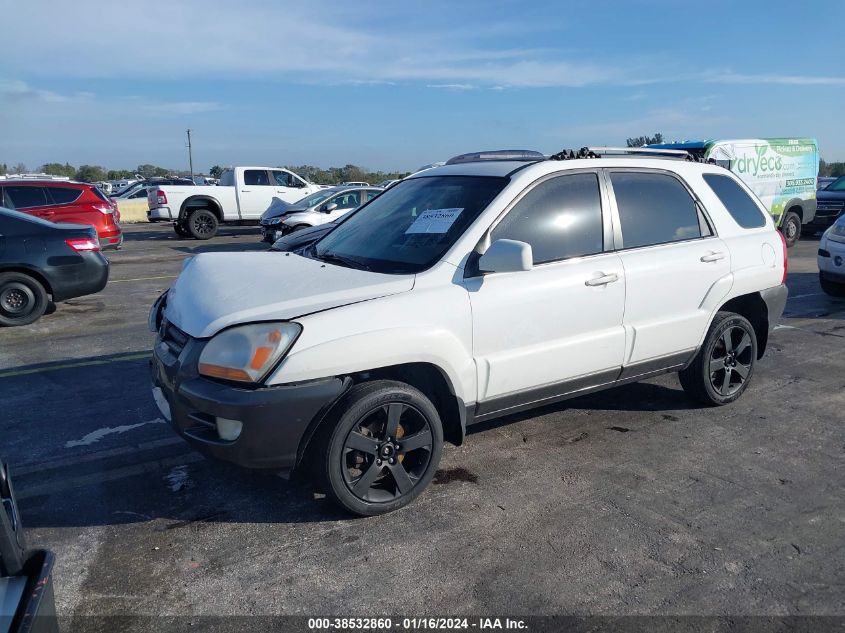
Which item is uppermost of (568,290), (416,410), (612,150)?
(612,150)

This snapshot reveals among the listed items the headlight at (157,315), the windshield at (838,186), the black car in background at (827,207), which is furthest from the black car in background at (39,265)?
the windshield at (838,186)

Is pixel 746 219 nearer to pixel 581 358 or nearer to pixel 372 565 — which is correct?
pixel 581 358

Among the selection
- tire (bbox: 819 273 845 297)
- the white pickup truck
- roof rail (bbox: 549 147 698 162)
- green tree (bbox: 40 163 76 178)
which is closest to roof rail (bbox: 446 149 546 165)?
roof rail (bbox: 549 147 698 162)

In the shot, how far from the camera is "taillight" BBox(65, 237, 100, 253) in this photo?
8.43 m

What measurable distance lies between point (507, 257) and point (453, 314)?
406 millimetres

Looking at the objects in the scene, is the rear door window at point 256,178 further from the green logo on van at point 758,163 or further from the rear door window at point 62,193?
the green logo on van at point 758,163

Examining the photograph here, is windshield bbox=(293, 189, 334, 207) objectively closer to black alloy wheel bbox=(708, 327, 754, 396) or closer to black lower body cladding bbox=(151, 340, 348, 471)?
black alloy wheel bbox=(708, 327, 754, 396)

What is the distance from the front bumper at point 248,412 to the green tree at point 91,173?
245 feet

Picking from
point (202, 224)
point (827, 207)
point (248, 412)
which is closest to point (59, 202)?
point (202, 224)

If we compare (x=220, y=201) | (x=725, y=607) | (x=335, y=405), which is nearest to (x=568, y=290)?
(x=335, y=405)

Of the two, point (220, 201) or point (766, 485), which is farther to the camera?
point (220, 201)

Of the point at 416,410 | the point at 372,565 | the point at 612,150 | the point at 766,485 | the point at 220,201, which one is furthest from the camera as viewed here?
the point at 220,201

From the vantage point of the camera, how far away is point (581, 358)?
4.24m

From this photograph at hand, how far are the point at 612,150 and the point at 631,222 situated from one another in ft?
2.01
